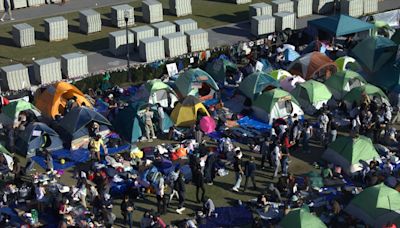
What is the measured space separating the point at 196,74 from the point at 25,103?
7.47 m

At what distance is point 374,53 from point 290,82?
189 inches

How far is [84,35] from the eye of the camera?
4225cm

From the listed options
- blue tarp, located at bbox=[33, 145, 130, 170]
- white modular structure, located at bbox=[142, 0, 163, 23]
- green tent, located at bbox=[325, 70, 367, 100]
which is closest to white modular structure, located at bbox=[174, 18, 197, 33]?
white modular structure, located at bbox=[142, 0, 163, 23]

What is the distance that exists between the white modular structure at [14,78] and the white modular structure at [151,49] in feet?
19.9

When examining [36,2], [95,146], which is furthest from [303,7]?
[95,146]

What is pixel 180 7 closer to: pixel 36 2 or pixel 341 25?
pixel 36 2

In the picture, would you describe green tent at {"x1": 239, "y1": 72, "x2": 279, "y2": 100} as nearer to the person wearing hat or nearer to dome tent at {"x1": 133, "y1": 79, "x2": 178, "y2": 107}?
dome tent at {"x1": 133, "y1": 79, "x2": 178, "y2": 107}

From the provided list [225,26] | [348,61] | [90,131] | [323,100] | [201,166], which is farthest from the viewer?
[225,26]

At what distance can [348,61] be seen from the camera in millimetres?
35688

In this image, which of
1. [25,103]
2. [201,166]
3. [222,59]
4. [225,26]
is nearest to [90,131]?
[25,103]

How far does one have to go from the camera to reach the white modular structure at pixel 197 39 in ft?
128

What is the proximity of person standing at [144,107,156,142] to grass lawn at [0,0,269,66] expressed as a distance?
10.4 metres

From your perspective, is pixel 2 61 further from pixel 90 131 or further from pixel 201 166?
pixel 201 166

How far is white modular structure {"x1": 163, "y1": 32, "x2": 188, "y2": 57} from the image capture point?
3831 cm
